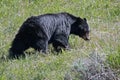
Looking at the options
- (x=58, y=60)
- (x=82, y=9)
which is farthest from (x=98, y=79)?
(x=82, y=9)

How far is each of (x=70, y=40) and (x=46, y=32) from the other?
1174 mm

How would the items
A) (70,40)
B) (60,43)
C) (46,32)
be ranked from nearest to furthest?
(46,32), (60,43), (70,40)

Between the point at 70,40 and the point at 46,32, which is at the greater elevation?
the point at 46,32

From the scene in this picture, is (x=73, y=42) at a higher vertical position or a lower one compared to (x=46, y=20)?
lower

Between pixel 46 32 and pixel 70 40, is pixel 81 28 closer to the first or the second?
pixel 70 40

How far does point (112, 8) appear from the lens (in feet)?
42.6

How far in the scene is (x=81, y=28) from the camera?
10.8 meters

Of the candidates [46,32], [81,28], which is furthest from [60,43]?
[81,28]

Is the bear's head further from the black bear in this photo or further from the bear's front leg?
the bear's front leg

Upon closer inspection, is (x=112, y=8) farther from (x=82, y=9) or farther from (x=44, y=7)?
(x=44, y=7)

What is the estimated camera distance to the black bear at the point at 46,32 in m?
9.52

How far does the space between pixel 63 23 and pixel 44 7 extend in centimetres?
303

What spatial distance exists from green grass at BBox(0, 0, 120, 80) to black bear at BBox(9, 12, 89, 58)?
0.68 feet

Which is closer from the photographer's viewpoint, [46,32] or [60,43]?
[46,32]
